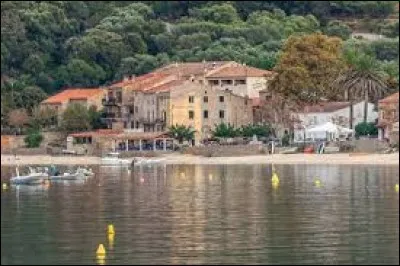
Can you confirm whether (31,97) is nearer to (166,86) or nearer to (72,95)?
(72,95)

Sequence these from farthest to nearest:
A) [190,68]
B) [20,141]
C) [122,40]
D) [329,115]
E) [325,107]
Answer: [122,40] → [190,68] → [20,141] → [325,107] → [329,115]

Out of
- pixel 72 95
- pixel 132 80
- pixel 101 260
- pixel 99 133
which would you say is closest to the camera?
pixel 101 260

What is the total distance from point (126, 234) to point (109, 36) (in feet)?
272

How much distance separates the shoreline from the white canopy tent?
457 centimetres

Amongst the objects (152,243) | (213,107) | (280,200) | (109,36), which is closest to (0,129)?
(213,107)

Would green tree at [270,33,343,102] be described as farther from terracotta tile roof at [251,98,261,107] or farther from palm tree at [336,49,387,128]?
terracotta tile roof at [251,98,261,107]

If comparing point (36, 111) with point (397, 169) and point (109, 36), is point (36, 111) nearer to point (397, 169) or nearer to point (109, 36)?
point (109, 36)

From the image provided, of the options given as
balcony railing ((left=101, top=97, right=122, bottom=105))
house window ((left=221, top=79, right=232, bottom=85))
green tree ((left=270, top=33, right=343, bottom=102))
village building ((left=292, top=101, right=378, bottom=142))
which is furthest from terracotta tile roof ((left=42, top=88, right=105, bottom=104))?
village building ((left=292, top=101, right=378, bottom=142))

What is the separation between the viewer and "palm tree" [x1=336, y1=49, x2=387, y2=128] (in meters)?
109

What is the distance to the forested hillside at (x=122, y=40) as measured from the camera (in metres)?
126

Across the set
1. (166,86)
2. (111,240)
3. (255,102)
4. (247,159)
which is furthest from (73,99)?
(111,240)

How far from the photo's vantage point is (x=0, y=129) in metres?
109

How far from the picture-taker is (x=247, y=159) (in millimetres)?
101688

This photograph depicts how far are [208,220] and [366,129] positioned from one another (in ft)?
178
